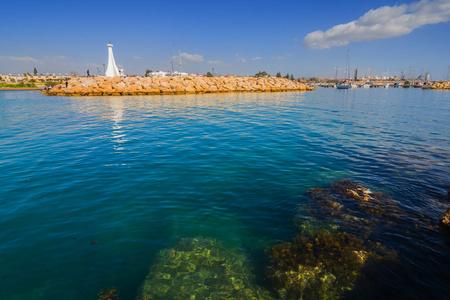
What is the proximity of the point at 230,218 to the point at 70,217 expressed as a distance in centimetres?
513

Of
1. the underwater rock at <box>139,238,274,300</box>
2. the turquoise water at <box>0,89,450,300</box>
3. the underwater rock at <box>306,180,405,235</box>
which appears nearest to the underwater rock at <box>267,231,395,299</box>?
the turquoise water at <box>0,89,450,300</box>

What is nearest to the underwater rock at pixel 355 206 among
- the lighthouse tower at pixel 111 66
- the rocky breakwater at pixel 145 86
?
the rocky breakwater at pixel 145 86

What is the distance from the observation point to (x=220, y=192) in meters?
8.45

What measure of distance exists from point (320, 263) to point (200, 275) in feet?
9.19

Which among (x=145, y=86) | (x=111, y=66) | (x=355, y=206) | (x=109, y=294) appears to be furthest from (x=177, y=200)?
(x=111, y=66)

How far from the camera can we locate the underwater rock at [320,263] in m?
4.36

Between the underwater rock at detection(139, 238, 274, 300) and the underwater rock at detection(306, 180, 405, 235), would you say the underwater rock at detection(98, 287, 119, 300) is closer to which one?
the underwater rock at detection(139, 238, 274, 300)

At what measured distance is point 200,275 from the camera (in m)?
4.75

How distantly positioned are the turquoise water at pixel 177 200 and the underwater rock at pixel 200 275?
0.26m

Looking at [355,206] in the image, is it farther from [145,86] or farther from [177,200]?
[145,86]

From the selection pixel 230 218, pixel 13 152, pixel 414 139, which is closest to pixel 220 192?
pixel 230 218

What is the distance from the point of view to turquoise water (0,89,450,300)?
470cm

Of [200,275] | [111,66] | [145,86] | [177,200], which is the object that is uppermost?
[111,66]

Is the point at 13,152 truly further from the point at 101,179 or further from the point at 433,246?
the point at 433,246
